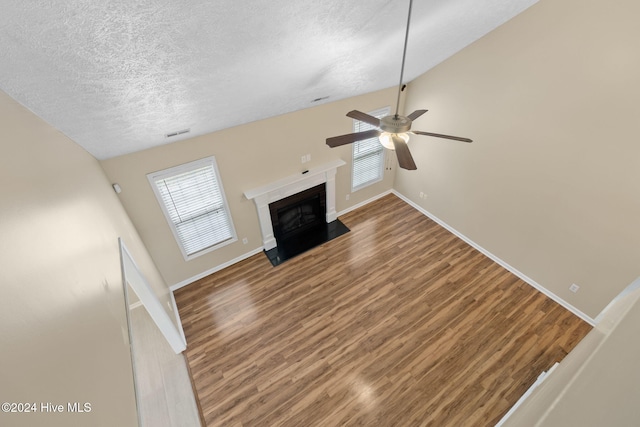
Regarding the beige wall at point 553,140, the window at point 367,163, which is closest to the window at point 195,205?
the window at point 367,163

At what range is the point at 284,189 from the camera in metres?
5.05

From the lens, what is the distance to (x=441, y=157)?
536 centimetres

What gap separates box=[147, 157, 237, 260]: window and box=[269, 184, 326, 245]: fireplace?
0.89 meters

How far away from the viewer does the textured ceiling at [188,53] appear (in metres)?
1.24

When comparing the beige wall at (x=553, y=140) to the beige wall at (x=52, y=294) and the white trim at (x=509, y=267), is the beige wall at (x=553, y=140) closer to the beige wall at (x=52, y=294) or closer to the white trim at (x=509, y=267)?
the white trim at (x=509, y=267)

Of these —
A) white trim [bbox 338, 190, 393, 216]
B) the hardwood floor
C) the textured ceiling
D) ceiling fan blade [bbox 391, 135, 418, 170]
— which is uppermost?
the textured ceiling

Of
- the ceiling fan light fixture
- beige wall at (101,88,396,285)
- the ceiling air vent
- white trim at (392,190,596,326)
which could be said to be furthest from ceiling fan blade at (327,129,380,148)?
white trim at (392,190,596,326)

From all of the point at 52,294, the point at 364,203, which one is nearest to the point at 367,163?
the point at 364,203

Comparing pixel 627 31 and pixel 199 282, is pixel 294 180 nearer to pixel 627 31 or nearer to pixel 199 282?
pixel 199 282

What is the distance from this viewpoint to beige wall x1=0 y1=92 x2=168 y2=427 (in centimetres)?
79

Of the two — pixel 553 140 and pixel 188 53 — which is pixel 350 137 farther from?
pixel 553 140

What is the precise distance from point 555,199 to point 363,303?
3.22 metres

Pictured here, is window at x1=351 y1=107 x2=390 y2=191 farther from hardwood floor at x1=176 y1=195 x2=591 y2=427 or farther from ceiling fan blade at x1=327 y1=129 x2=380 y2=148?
ceiling fan blade at x1=327 y1=129 x2=380 y2=148

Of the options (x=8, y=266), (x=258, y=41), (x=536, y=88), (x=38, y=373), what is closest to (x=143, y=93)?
(x=258, y=41)
